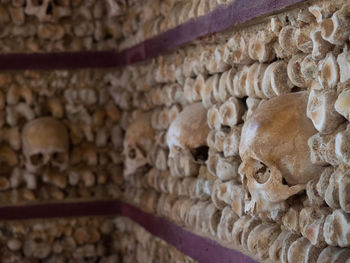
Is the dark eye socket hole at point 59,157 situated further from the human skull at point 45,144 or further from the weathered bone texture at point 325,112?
the weathered bone texture at point 325,112

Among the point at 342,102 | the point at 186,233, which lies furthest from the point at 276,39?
the point at 186,233

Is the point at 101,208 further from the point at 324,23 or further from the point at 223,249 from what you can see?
the point at 324,23

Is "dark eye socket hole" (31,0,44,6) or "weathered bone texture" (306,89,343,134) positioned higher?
"dark eye socket hole" (31,0,44,6)

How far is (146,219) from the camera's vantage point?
3816 millimetres

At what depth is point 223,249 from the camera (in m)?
2.63

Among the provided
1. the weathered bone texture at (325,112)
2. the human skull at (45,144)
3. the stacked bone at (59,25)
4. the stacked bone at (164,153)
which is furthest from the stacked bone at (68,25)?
the weathered bone texture at (325,112)

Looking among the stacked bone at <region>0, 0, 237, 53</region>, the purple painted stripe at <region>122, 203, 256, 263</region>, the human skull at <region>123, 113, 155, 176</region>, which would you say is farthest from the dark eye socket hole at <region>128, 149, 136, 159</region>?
the stacked bone at <region>0, 0, 237, 53</region>

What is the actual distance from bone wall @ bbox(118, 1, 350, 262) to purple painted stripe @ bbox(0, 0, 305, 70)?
0.06 meters

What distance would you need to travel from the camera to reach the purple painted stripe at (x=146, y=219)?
107 inches

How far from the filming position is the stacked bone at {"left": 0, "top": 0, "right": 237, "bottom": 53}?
4.19m

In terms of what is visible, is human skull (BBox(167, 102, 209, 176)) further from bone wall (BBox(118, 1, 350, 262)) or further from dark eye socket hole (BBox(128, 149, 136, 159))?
dark eye socket hole (BBox(128, 149, 136, 159))

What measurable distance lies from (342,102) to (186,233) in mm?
1527

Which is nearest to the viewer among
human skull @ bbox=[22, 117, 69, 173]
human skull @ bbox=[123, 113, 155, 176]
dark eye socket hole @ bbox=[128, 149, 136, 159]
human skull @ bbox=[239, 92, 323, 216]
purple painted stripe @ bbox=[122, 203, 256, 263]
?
human skull @ bbox=[239, 92, 323, 216]

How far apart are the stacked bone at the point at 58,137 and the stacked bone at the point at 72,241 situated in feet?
0.59
